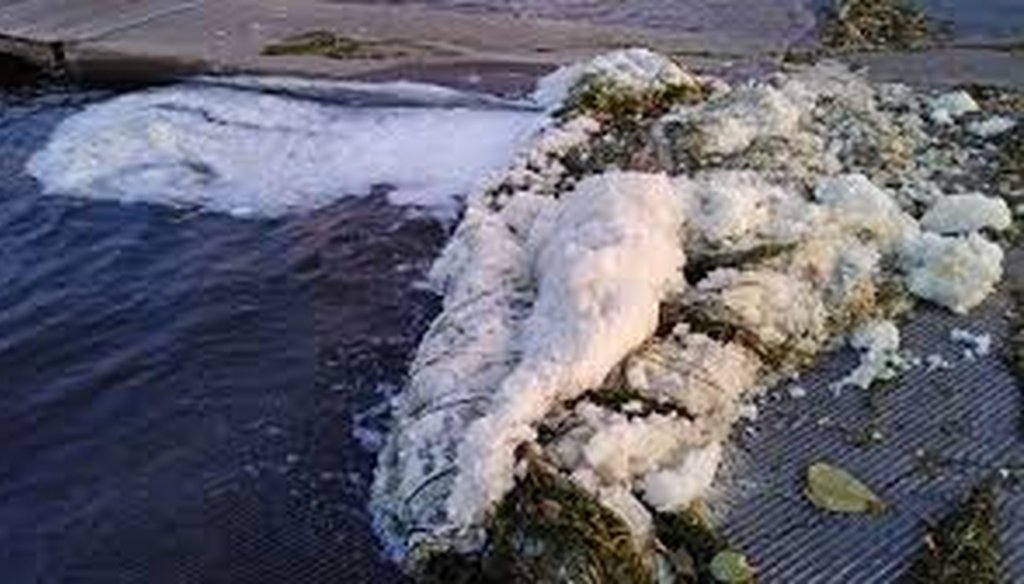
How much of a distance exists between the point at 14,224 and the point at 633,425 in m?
3.39

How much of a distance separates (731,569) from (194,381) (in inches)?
82.2

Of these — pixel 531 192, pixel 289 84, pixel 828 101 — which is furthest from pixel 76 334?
pixel 828 101

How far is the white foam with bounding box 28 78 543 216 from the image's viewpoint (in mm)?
6090

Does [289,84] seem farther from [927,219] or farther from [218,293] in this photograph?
[927,219]

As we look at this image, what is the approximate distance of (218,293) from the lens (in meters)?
5.33

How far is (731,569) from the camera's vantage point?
3.46 meters

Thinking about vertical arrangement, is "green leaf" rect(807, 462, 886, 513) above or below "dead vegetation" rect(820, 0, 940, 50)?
below

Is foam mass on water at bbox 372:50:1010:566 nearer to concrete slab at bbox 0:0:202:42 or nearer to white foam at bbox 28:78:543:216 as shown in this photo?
white foam at bbox 28:78:543:216

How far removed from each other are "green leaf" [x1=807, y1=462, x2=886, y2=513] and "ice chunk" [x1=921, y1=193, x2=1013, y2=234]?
1.37 metres

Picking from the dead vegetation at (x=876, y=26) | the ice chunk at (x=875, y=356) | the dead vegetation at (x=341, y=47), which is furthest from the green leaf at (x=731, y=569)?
the dead vegetation at (x=341, y=47)

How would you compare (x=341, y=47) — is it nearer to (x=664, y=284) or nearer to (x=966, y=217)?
(x=664, y=284)

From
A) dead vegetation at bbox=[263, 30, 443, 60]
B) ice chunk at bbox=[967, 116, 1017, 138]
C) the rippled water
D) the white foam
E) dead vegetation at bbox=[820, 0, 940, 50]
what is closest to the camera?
ice chunk at bbox=[967, 116, 1017, 138]

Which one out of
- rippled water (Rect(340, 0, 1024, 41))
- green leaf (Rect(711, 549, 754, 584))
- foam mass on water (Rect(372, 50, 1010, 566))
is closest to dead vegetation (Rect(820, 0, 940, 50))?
rippled water (Rect(340, 0, 1024, 41))

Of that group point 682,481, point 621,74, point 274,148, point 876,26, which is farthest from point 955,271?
point 274,148
